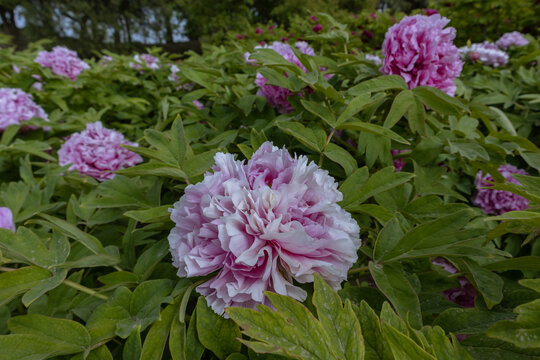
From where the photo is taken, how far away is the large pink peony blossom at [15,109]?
1.56 metres

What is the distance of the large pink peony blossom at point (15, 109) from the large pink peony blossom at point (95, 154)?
15.1 inches

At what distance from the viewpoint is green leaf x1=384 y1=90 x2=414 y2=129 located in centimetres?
88

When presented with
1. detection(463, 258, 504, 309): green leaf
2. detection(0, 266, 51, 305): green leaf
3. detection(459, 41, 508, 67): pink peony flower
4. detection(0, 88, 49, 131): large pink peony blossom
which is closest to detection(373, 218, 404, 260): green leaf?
detection(463, 258, 504, 309): green leaf

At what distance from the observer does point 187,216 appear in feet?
1.97

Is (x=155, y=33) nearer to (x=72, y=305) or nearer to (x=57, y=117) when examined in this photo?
(x=57, y=117)

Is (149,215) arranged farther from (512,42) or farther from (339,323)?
(512,42)

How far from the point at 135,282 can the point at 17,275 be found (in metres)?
0.20

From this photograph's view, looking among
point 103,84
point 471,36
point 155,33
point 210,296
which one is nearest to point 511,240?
point 210,296

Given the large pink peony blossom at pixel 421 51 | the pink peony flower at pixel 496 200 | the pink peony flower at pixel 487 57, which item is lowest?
the pink peony flower at pixel 496 200


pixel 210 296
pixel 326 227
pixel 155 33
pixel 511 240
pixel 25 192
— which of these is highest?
pixel 326 227

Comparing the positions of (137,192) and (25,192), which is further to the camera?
(25,192)

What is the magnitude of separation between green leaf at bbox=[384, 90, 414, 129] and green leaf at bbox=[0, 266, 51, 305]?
84 centimetres

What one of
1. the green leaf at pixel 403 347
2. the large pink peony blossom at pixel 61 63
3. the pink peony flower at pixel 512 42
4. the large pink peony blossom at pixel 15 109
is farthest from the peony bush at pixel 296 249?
the pink peony flower at pixel 512 42

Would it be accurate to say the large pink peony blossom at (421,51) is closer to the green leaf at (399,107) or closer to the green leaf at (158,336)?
the green leaf at (399,107)
